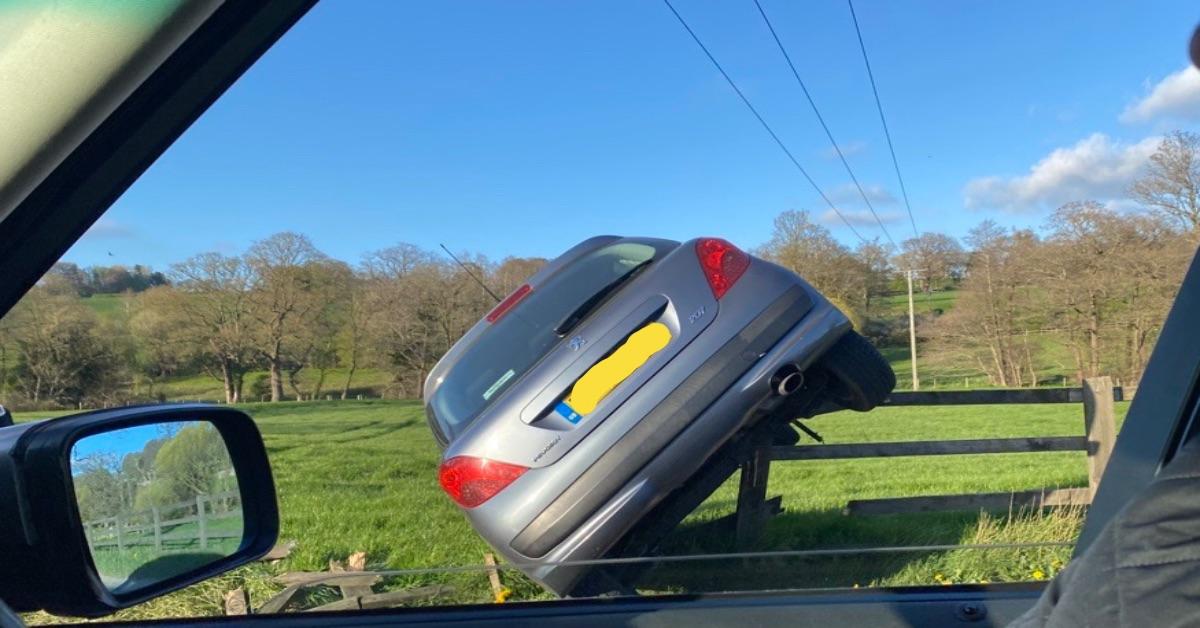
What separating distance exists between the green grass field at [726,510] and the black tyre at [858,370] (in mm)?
211

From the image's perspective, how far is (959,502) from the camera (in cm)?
331

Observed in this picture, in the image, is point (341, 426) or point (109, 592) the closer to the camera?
point (109, 592)

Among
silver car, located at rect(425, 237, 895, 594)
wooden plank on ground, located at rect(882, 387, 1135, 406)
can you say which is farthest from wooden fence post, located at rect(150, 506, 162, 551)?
wooden plank on ground, located at rect(882, 387, 1135, 406)

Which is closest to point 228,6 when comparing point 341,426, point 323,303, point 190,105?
point 190,105

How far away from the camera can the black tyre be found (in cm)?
317

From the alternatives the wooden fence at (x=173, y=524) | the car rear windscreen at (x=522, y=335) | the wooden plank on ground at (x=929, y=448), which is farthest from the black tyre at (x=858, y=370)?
the wooden fence at (x=173, y=524)

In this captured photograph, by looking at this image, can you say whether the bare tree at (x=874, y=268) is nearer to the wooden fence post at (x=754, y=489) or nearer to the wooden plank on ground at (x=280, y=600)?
the wooden fence post at (x=754, y=489)

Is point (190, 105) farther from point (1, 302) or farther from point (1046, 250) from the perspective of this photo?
point (1046, 250)

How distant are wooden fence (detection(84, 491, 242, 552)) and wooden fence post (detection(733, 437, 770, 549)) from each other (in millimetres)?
1796

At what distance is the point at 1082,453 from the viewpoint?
3.14m

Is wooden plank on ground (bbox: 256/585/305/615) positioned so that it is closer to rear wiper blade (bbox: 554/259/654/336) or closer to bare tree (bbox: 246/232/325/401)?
bare tree (bbox: 246/232/325/401)

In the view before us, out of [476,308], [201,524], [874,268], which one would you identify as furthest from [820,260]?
[201,524]

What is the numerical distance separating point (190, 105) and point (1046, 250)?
2422mm

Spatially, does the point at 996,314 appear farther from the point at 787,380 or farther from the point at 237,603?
the point at 237,603
